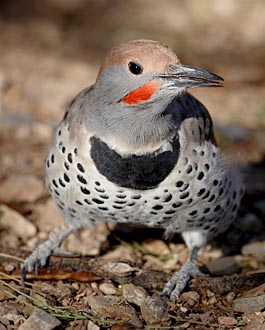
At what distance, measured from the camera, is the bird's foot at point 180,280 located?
4361 millimetres

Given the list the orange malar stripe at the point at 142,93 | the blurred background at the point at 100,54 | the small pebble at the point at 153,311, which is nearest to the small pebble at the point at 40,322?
the small pebble at the point at 153,311

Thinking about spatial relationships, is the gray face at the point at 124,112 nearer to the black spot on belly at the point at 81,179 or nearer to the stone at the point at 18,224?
the black spot on belly at the point at 81,179

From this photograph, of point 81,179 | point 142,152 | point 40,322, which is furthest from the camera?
point 81,179

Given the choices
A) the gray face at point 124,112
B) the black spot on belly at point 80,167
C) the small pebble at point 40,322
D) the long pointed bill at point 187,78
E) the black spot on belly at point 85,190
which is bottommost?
the small pebble at point 40,322

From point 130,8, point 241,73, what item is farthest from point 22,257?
point 130,8

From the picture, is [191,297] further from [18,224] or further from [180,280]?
[18,224]

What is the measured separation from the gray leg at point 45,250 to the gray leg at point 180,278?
74 centimetres

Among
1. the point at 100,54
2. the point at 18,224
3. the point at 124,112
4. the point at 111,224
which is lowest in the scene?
the point at 18,224

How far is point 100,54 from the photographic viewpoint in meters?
7.86

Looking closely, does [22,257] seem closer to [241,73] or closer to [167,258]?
[167,258]

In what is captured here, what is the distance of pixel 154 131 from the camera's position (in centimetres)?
417

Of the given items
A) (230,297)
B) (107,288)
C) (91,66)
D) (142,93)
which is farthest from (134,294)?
(91,66)

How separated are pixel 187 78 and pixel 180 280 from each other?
1.22 meters

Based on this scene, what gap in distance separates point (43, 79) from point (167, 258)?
279cm
